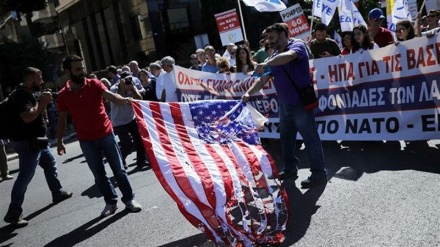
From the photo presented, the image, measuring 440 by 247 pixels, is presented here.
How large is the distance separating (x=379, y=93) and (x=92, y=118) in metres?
3.86

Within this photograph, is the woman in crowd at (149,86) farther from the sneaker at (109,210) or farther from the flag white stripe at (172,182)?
the flag white stripe at (172,182)

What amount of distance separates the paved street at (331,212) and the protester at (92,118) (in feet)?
1.56

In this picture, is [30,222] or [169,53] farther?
[169,53]

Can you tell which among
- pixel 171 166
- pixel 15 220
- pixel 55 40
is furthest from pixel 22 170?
pixel 55 40

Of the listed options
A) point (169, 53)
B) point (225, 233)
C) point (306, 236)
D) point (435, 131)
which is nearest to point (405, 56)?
point (435, 131)

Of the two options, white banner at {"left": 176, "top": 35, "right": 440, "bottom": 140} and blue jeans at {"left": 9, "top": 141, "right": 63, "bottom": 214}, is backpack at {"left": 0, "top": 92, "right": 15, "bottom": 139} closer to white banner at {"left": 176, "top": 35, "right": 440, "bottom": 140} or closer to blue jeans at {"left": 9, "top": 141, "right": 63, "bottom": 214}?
blue jeans at {"left": 9, "top": 141, "right": 63, "bottom": 214}

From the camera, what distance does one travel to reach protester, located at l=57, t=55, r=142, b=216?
16.1ft

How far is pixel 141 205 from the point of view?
5367mm

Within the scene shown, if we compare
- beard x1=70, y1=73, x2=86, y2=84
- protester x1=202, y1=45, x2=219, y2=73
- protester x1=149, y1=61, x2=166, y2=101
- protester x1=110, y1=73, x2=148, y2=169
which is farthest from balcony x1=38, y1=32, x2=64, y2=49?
beard x1=70, y1=73, x2=86, y2=84

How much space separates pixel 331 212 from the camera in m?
4.12

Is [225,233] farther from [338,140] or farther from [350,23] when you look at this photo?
[350,23]

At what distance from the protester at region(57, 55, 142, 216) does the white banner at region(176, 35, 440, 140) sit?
2.93m

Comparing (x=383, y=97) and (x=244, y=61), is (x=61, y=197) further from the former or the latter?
(x=383, y=97)

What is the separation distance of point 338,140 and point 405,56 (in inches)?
63.4
